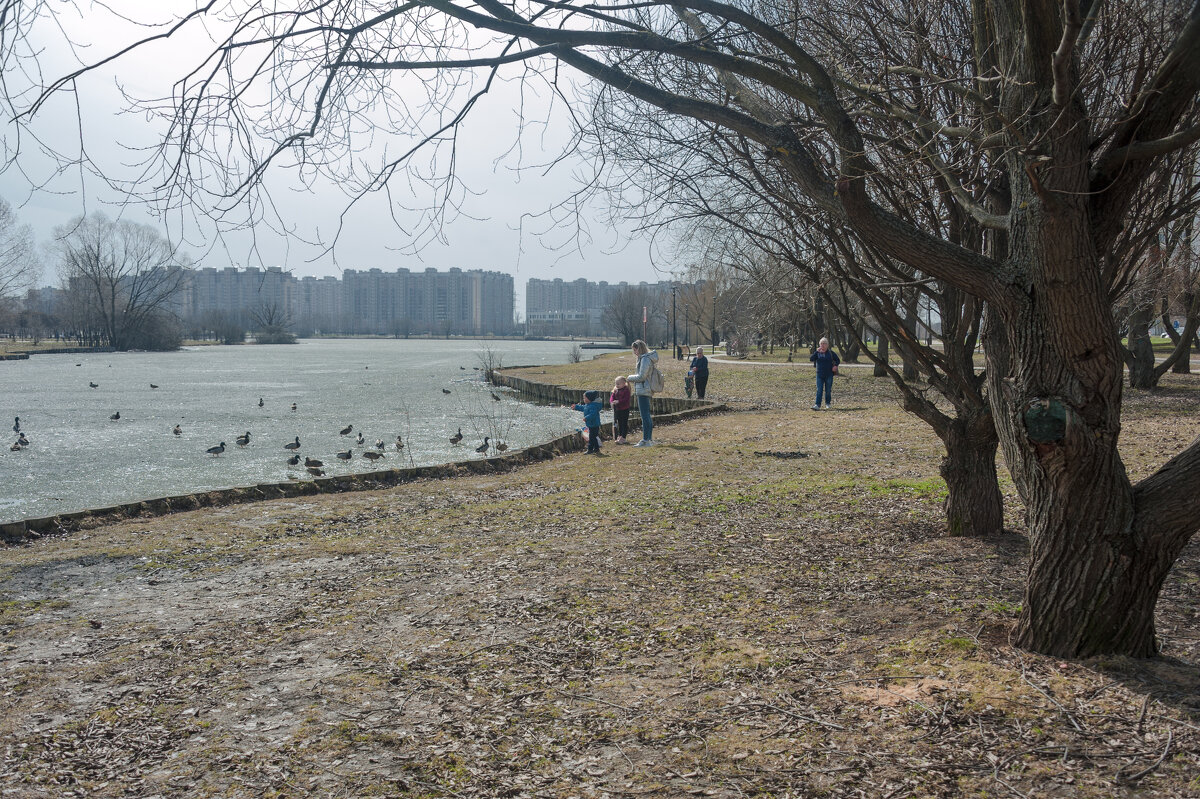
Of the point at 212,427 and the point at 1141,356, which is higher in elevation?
the point at 1141,356

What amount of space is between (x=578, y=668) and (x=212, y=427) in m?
20.4

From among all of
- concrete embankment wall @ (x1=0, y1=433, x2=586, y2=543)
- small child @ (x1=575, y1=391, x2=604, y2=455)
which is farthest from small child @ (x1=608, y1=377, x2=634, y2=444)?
concrete embankment wall @ (x1=0, y1=433, x2=586, y2=543)

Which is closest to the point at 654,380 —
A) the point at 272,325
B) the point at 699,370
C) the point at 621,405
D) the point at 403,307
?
the point at 621,405

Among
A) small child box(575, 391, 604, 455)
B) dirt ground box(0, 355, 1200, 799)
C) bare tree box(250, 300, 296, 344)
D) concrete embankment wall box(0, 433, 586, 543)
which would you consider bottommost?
concrete embankment wall box(0, 433, 586, 543)

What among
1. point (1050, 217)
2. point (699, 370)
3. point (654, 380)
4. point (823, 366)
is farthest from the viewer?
point (699, 370)

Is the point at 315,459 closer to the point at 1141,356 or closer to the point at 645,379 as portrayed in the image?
the point at 645,379

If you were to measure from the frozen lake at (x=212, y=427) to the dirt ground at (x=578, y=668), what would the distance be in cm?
581

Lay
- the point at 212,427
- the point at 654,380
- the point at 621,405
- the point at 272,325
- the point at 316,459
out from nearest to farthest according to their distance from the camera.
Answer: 1. the point at 654,380
2. the point at 621,405
3. the point at 316,459
4. the point at 212,427
5. the point at 272,325

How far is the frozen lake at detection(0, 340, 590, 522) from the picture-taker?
43.5 feet

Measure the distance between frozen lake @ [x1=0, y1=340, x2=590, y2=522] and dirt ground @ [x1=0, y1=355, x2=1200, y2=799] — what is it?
229 inches

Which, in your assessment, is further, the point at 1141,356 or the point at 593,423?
the point at 1141,356

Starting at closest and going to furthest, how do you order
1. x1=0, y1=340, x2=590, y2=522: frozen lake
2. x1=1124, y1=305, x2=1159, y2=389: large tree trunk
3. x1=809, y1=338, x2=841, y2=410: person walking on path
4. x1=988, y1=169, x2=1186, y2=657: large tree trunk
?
x1=988, y1=169, x2=1186, y2=657: large tree trunk < x1=0, y1=340, x2=590, y2=522: frozen lake < x1=809, y1=338, x2=841, y2=410: person walking on path < x1=1124, y1=305, x2=1159, y2=389: large tree trunk

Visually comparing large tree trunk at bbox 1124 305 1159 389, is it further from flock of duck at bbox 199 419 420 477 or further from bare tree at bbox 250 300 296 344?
bare tree at bbox 250 300 296 344

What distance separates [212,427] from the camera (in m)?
21.6
